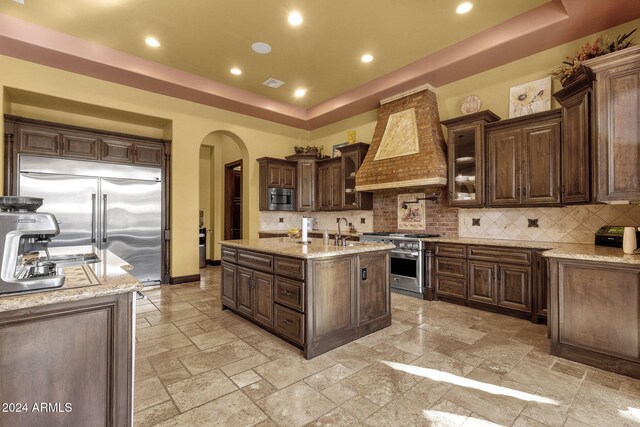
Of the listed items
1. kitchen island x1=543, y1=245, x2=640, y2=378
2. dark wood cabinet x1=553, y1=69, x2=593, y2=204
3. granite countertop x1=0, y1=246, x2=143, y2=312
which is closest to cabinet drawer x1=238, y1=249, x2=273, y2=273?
granite countertop x1=0, y1=246, x2=143, y2=312

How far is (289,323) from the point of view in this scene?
111 inches

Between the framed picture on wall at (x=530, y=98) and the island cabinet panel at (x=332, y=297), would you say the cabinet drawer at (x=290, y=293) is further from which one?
the framed picture on wall at (x=530, y=98)

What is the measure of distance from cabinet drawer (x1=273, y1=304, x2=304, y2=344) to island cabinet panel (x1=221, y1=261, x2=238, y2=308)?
861 mm

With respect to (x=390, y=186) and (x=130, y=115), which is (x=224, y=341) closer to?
(x=390, y=186)

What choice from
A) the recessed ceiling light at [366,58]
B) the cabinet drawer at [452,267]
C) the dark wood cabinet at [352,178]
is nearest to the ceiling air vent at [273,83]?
the recessed ceiling light at [366,58]

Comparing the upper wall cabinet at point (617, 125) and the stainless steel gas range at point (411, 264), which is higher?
the upper wall cabinet at point (617, 125)

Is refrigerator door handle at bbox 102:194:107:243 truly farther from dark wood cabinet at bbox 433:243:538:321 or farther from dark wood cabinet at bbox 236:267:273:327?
dark wood cabinet at bbox 433:243:538:321

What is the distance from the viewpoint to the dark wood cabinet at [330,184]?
628cm

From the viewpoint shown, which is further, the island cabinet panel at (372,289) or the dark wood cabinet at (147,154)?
the dark wood cabinet at (147,154)

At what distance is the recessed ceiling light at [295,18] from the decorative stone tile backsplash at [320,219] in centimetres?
357

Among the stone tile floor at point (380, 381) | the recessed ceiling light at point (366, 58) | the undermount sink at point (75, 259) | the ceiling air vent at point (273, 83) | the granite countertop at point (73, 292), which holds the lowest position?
the stone tile floor at point (380, 381)

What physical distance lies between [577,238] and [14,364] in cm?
494

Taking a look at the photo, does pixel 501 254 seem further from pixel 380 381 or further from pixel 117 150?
pixel 117 150

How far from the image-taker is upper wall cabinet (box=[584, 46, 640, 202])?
2.39m
